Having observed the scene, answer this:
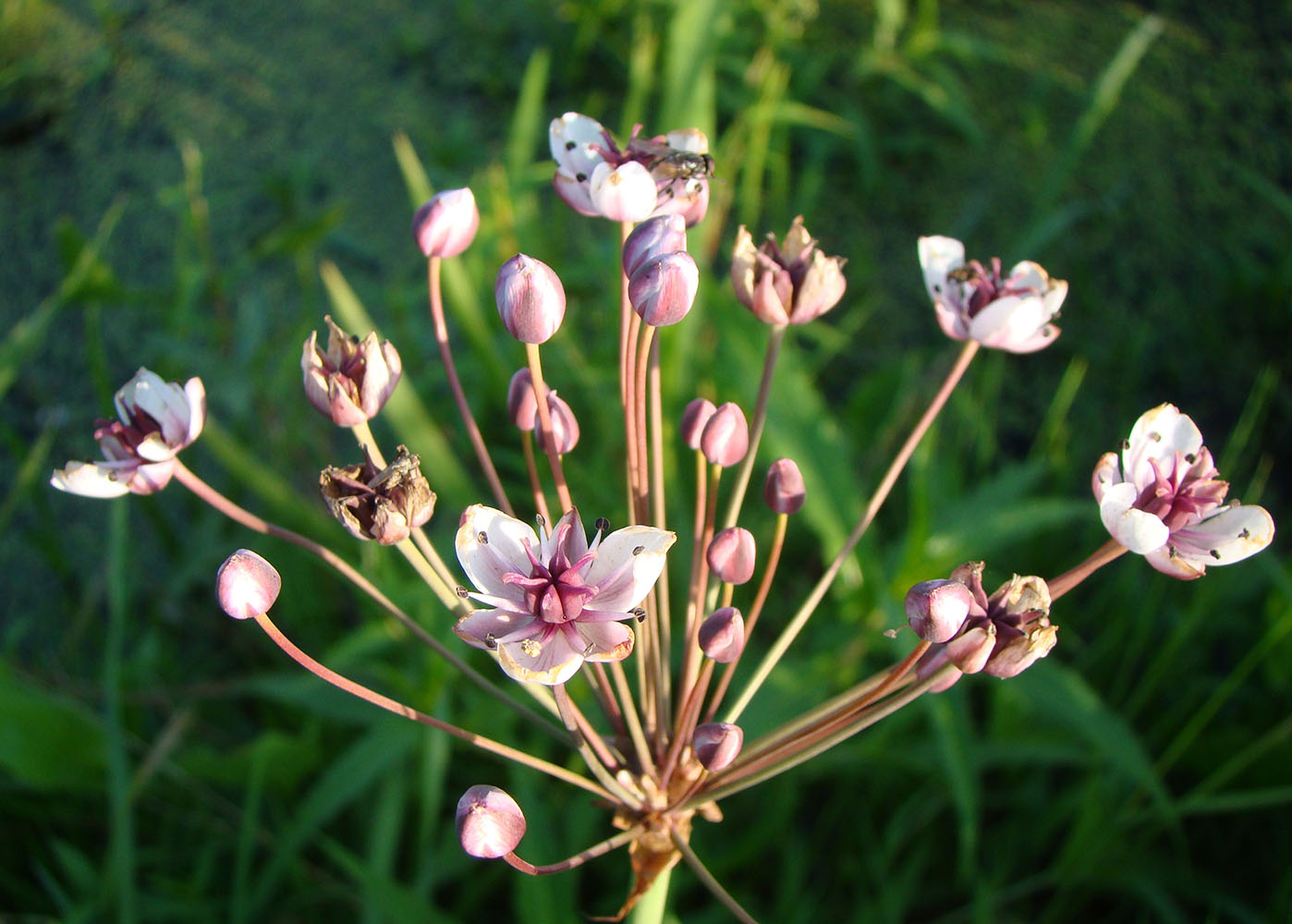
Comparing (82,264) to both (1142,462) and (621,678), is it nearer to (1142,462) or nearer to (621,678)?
(621,678)

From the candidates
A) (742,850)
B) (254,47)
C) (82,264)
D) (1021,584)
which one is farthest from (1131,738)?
(254,47)

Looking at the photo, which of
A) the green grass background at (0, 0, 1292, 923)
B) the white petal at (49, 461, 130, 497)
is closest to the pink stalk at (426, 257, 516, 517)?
the white petal at (49, 461, 130, 497)

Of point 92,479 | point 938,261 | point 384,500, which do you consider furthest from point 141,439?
point 938,261

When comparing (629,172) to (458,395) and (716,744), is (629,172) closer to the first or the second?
(458,395)

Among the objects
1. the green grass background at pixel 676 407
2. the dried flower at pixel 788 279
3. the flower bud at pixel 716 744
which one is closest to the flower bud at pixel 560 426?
the dried flower at pixel 788 279

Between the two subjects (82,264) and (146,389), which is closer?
(146,389)
